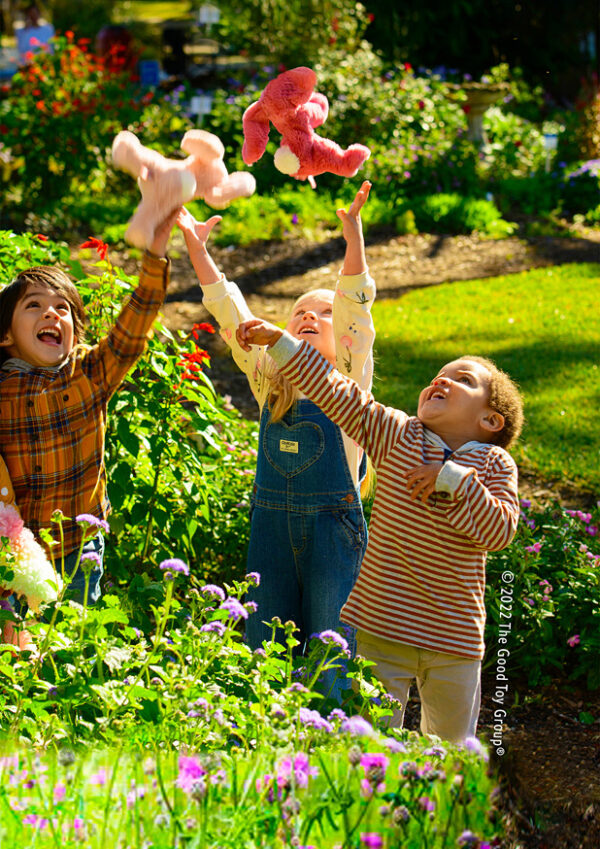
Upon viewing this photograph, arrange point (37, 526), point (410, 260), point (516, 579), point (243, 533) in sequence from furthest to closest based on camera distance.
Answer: point (410, 260)
point (243, 533)
point (516, 579)
point (37, 526)

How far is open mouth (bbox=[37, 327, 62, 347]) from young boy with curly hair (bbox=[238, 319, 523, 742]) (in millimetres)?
532

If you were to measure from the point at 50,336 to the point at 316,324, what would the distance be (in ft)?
2.29

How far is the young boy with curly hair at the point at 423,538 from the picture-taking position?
7.27 feet

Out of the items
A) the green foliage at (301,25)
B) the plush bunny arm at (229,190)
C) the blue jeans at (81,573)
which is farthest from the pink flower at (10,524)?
the green foliage at (301,25)

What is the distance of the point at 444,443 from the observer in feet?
7.73

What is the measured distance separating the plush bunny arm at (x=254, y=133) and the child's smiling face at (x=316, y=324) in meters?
0.41

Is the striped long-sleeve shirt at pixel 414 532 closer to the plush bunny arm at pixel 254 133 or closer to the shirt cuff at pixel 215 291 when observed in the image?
the shirt cuff at pixel 215 291

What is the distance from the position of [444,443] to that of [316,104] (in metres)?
1.00

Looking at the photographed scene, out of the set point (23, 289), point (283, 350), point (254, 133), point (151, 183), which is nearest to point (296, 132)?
point (254, 133)

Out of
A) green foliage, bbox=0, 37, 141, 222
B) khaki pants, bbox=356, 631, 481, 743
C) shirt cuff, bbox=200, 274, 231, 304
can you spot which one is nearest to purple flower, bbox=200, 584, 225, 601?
khaki pants, bbox=356, 631, 481, 743

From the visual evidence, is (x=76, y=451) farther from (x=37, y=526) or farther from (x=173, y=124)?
(x=173, y=124)

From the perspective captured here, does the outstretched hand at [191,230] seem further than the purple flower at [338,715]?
Yes

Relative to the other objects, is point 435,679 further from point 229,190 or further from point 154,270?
point 229,190

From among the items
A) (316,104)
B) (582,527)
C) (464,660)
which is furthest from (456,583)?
(582,527)
